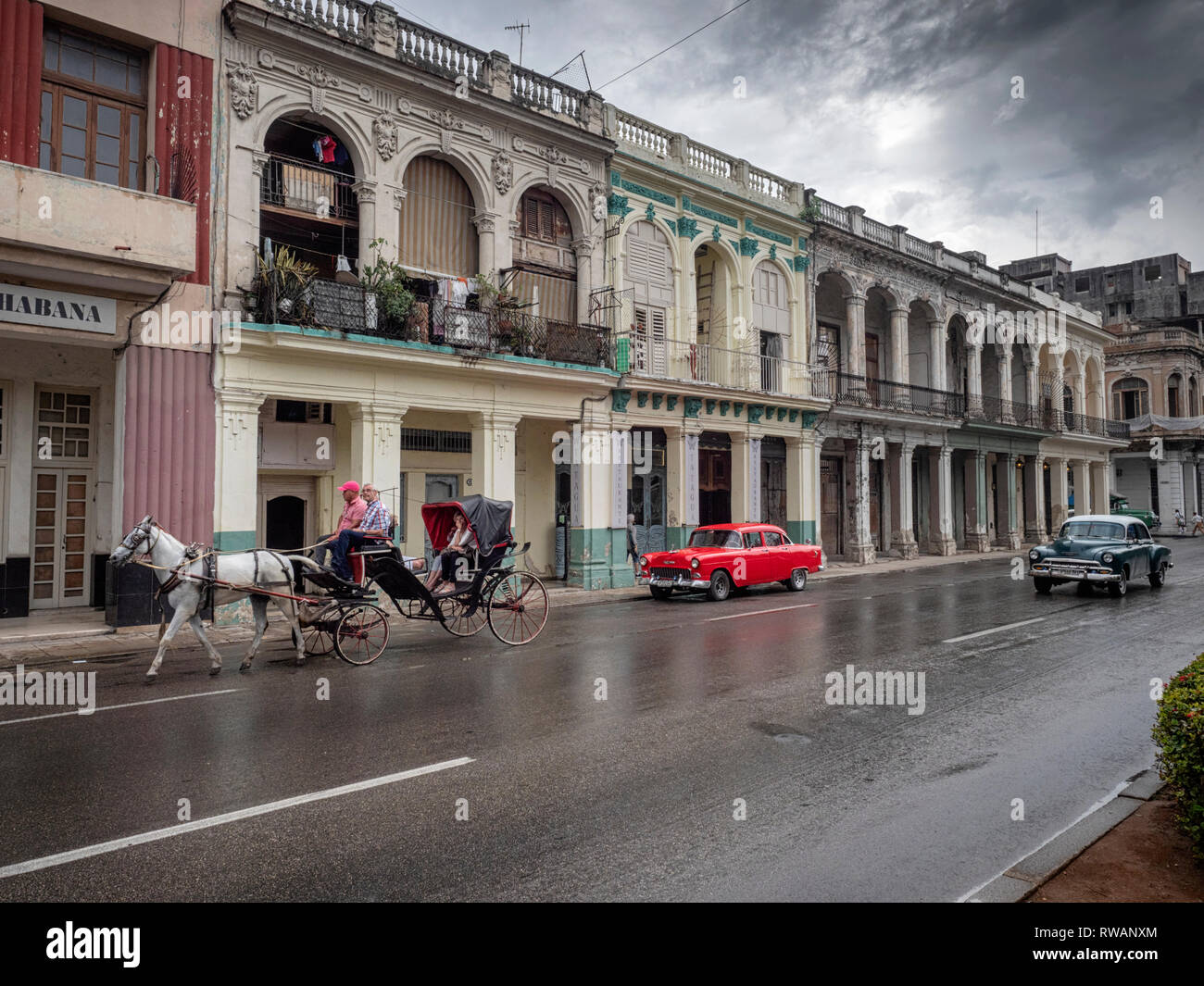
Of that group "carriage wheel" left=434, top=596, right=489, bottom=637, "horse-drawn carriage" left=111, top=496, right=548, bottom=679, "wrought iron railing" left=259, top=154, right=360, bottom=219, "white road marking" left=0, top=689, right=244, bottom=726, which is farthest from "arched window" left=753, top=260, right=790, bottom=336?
"white road marking" left=0, top=689, right=244, bottom=726

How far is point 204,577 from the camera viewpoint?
8.98m

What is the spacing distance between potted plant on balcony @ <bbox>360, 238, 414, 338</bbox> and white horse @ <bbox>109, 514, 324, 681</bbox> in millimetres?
6842

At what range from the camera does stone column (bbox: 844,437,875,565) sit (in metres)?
26.5

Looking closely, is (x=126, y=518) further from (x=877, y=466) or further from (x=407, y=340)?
(x=877, y=466)

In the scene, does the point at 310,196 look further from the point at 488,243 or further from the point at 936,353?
the point at 936,353

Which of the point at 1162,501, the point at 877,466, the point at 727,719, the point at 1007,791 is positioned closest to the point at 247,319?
the point at 727,719

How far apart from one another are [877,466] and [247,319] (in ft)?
74.8

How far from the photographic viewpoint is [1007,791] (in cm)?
514

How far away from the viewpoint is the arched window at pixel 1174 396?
4905cm

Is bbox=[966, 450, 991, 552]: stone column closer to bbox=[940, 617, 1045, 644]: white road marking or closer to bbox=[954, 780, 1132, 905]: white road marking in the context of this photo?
bbox=[940, 617, 1045, 644]: white road marking

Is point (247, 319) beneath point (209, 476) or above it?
above

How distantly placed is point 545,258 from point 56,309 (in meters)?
10.3

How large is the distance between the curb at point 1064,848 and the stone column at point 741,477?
17693 mm

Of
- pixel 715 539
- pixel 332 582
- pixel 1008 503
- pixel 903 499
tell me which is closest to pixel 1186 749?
pixel 332 582
